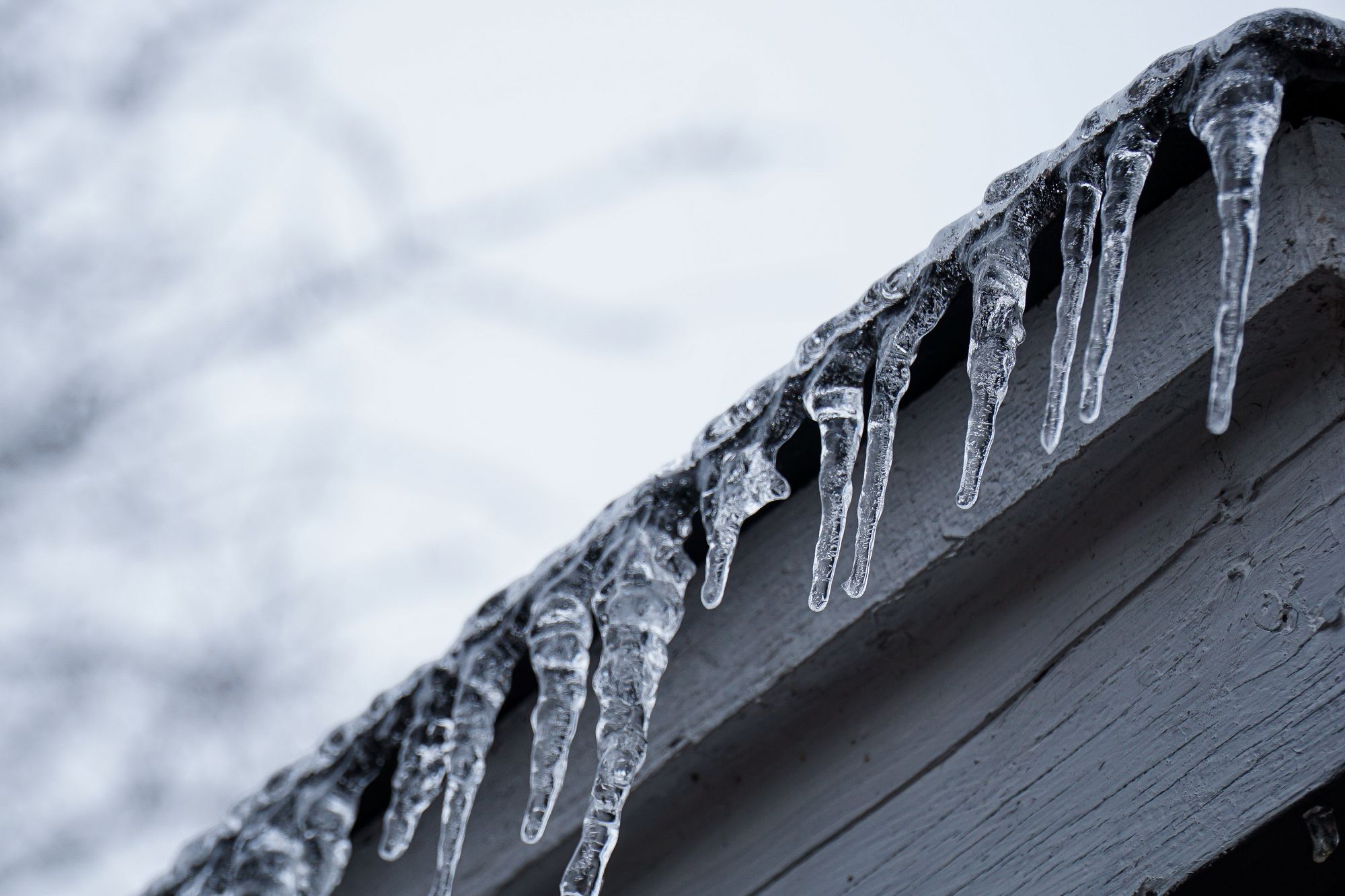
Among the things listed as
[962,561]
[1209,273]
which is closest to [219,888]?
[962,561]

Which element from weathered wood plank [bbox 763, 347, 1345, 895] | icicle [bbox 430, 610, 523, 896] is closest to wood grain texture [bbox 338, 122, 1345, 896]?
weathered wood plank [bbox 763, 347, 1345, 895]

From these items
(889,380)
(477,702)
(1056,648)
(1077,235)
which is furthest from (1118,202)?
(477,702)

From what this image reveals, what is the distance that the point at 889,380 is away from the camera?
1.06 meters

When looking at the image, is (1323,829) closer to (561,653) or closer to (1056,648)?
(1056,648)

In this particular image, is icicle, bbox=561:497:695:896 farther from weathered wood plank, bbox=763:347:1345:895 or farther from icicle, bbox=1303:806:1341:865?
icicle, bbox=1303:806:1341:865

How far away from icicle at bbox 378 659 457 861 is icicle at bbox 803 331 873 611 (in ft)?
1.52

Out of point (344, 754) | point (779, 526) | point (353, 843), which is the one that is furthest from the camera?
point (353, 843)

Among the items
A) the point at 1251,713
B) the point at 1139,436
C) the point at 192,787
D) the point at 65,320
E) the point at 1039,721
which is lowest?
the point at 1251,713

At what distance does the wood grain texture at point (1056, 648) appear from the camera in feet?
2.88

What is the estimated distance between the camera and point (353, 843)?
151 cm

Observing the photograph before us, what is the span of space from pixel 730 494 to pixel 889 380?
0.66 feet

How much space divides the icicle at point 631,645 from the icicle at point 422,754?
21cm

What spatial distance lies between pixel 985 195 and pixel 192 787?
517cm

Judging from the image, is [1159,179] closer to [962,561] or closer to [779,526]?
[962,561]
